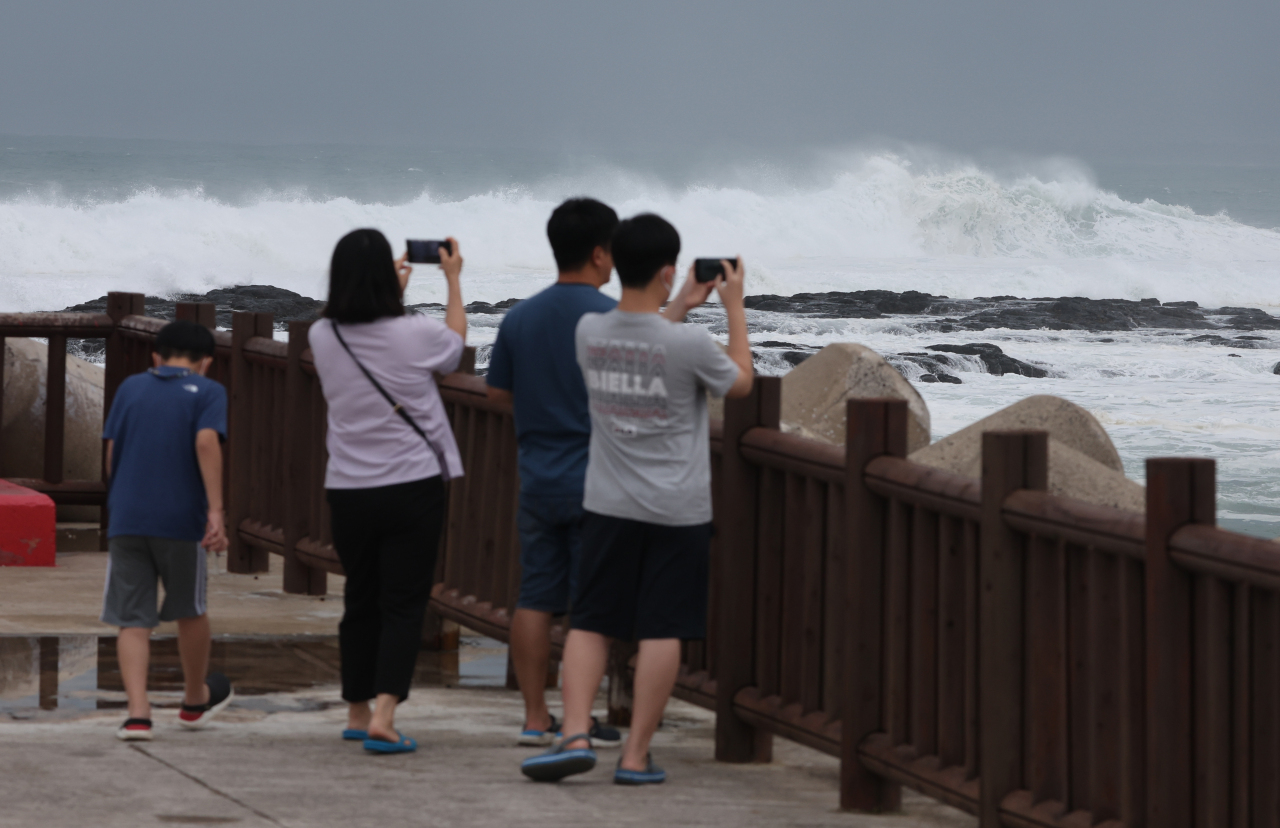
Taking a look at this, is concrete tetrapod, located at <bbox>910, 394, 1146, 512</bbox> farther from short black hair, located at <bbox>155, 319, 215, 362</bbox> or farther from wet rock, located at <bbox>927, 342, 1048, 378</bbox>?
wet rock, located at <bbox>927, 342, 1048, 378</bbox>

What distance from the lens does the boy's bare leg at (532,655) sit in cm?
501

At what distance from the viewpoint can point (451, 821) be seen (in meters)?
4.14

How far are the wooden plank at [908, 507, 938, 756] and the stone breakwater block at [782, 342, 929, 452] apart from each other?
21.1 feet

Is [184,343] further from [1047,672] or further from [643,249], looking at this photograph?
[1047,672]

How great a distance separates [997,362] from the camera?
31594 millimetres

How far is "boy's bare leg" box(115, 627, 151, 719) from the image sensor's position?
199 inches

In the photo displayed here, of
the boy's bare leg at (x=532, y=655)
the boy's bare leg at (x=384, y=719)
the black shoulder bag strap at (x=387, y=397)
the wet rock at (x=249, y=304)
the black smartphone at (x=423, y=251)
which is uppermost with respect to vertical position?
the wet rock at (x=249, y=304)

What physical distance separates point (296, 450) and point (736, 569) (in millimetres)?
3464

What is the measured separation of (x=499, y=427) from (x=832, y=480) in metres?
1.89

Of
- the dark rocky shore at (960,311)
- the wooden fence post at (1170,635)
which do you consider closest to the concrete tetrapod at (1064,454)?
the wooden fence post at (1170,635)

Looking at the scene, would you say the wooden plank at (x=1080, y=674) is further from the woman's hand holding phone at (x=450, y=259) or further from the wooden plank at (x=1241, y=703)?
the woman's hand holding phone at (x=450, y=259)

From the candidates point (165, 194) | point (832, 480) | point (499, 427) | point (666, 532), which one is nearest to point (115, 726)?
point (499, 427)

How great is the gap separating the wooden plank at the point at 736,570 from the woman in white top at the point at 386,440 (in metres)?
0.83

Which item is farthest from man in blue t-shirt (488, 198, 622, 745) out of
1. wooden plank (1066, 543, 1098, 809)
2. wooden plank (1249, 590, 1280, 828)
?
wooden plank (1249, 590, 1280, 828)
